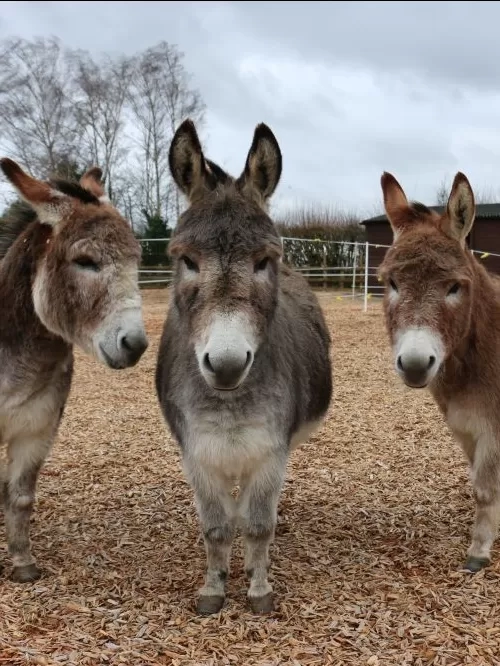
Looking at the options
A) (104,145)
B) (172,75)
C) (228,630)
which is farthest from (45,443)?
(172,75)

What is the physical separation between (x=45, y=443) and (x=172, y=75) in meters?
30.8

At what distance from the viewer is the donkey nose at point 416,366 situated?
9.71 feet

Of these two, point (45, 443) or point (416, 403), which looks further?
point (416, 403)

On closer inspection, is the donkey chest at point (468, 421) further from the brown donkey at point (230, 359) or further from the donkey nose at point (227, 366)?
the donkey nose at point (227, 366)

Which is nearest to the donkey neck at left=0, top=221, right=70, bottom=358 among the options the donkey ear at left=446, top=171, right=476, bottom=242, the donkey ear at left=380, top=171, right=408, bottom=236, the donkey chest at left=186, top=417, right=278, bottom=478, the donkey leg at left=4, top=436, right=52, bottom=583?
the donkey leg at left=4, top=436, right=52, bottom=583

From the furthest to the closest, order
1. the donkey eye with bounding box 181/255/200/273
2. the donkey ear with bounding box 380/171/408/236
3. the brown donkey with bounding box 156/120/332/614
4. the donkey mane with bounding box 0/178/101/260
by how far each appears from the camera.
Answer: the donkey ear with bounding box 380/171/408/236, the donkey mane with bounding box 0/178/101/260, the donkey eye with bounding box 181/255/200/273, the brown donkey with bounding box 156/120/332/614

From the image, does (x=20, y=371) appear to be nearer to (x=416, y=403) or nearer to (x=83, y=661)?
(x=83, y=661)

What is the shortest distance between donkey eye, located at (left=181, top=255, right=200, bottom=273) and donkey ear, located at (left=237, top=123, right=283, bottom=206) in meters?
0.45

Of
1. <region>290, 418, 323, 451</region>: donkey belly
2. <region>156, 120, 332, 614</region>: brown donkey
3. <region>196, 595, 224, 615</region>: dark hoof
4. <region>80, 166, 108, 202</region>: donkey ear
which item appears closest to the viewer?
<region>156, 120, 332, 614</region>: brown donkey

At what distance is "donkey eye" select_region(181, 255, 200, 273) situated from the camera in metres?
2.85

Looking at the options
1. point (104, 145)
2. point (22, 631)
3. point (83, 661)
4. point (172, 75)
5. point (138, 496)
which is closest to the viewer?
point (83, 661)

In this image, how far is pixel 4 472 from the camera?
3.79 meters

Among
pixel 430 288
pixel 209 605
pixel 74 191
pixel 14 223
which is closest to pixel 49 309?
pixel 74 191

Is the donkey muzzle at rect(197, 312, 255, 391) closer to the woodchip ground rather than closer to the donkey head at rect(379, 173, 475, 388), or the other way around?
the donkey head at rect(379, 173, 475, 388)
